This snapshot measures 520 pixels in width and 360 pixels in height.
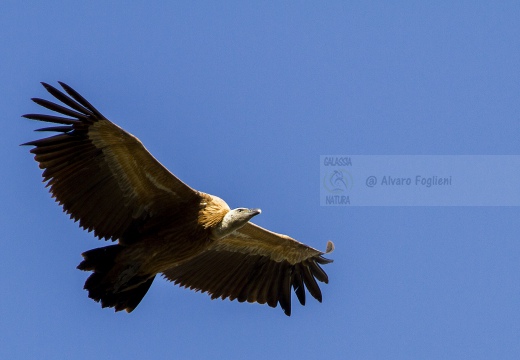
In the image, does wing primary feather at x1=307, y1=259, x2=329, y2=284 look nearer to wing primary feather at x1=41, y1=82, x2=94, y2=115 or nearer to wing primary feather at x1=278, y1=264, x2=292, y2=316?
wing primary feather at x1=278, y1=264, x2=292, y2=316

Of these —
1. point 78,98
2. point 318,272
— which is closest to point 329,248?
point 318,272

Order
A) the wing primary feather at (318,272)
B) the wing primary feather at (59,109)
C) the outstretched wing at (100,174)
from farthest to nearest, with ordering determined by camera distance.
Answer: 1. the wing primary feather at (318,272)
2. the outstretched wing at (100,174)
3. the wing primary feather at (59,109)

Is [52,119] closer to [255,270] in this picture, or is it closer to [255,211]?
[255,211]

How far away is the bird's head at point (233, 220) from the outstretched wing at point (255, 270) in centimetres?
118

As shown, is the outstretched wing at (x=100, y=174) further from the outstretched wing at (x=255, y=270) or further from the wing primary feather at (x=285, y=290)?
the wing primary feather at (x=285, y=290)

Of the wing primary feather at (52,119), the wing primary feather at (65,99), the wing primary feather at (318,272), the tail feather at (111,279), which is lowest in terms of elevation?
the tail feather at (111,279)

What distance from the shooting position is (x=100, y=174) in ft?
51.8

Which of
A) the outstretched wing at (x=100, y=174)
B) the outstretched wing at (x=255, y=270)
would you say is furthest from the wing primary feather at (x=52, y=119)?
the outstretched wing at (x=255, y=270)

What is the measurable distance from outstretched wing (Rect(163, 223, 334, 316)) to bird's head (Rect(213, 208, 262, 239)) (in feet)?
3.88

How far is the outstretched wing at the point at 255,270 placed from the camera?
1709cm

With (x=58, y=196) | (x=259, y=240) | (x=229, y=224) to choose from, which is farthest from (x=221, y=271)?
(x=58, y=196)

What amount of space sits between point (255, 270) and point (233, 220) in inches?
78.5

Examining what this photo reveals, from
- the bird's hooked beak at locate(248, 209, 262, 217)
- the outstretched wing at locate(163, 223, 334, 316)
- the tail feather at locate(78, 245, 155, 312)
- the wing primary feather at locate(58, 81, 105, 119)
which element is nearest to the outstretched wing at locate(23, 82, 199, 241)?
the wing primary feather at locate(58, 81, 105, 119)

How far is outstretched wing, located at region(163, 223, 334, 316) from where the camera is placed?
17.1 meters
